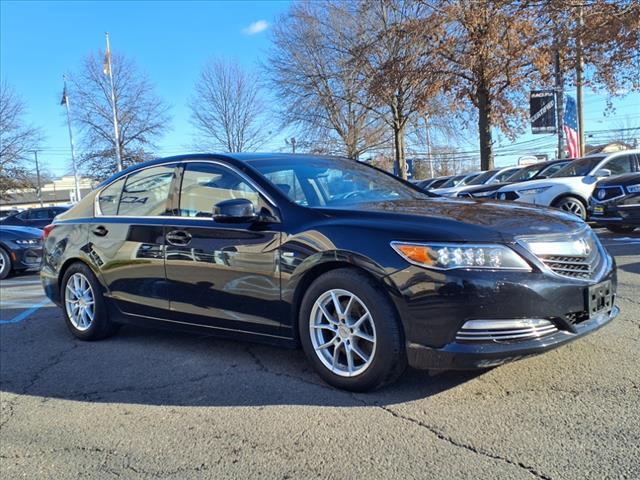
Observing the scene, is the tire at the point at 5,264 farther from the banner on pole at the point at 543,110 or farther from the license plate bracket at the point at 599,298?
the banner on pole at the point at 543,110

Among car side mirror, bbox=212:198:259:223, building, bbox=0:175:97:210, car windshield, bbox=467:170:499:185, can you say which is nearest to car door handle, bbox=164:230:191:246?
car side mirror, bbox=212:198:259:223

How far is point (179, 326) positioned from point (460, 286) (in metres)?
2.32

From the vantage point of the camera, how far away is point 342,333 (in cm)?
339

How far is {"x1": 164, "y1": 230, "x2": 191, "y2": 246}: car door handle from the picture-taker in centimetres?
414

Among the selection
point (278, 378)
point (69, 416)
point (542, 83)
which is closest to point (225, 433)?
point (278, 378)

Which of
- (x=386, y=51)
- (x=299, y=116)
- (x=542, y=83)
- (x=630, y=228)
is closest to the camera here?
(x=630, y=228)

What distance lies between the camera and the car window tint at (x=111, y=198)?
4.99 metres

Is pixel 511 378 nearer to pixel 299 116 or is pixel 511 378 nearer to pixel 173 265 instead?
pixel 173 265

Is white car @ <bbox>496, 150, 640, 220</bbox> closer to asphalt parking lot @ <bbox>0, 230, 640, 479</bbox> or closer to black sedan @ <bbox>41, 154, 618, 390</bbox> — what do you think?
asphalt parking lot @ <bbox>0, 230, 640, 479</bbox>

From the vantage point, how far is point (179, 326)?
4301mm

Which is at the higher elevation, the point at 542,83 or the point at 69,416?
the point at 542,83

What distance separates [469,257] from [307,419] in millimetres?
1276

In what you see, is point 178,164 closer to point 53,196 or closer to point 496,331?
point 496,331

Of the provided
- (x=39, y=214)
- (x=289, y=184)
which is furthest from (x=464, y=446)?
(x=39, y=214)
